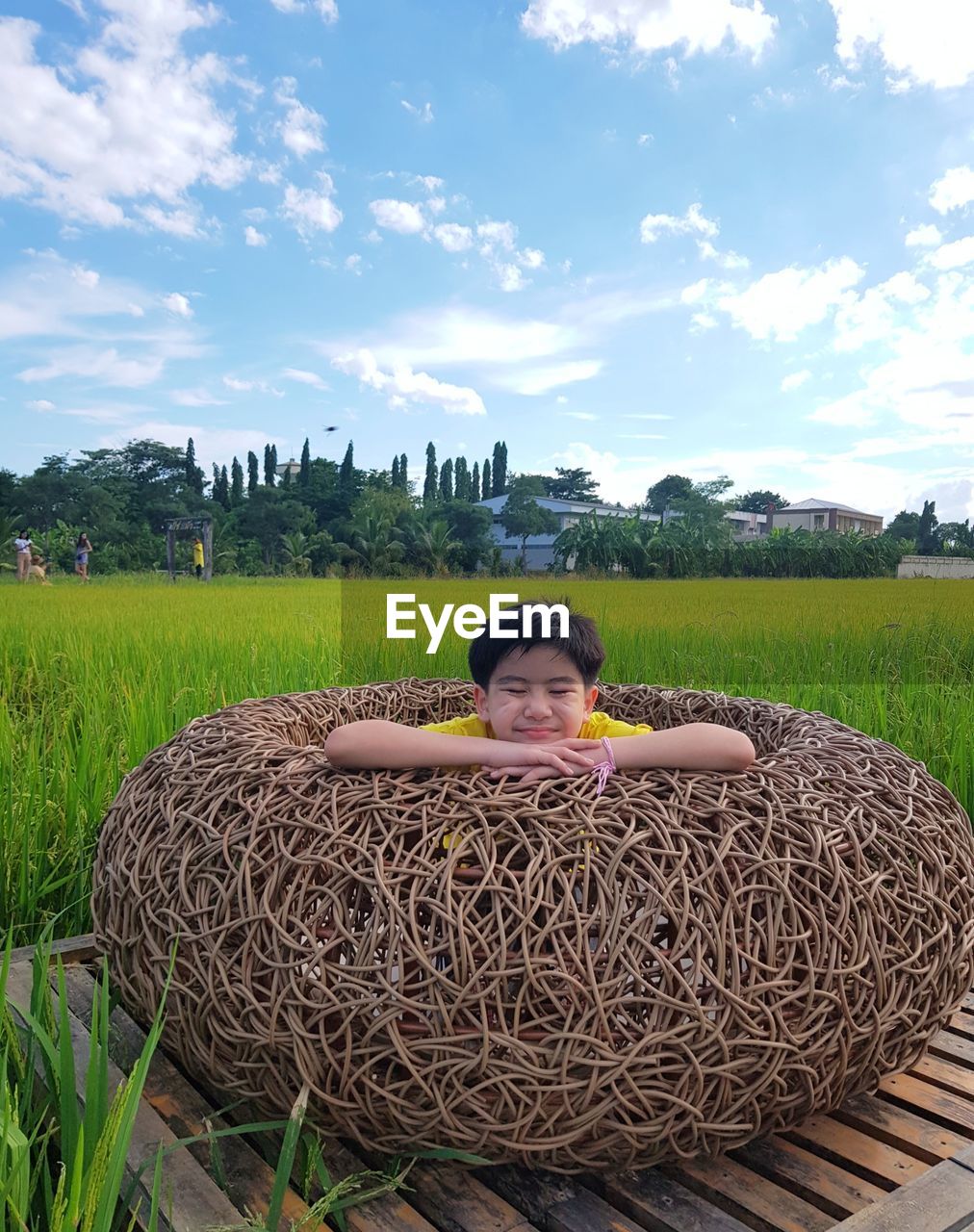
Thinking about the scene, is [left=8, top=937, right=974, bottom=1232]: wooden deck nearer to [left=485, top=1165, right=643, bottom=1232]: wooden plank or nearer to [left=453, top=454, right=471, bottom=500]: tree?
[left=485, top=1165, right=643, bottom=1232]: wooden plank

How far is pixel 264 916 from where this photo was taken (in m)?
1.52

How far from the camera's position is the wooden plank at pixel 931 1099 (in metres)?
1.73

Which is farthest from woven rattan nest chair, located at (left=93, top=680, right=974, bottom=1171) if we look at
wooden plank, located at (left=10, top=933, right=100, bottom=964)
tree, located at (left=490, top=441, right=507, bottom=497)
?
tree, located at (left=490, top=441, right=507, bottom=497)

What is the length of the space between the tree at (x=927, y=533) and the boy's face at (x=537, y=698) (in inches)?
1126

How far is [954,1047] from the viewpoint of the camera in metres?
2.01

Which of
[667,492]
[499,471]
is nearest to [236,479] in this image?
[499,471]

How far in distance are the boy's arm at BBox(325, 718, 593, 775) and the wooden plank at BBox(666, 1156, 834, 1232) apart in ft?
2.34

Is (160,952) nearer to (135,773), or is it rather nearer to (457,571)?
(135,773)

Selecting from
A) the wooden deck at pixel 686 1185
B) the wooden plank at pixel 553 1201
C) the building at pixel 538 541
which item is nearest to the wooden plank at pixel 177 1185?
the wooden deck at pixel 686 1185

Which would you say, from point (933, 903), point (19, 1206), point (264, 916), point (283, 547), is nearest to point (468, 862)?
point (264, 916)

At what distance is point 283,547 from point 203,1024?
1428 inches

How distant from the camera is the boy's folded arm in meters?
1.68

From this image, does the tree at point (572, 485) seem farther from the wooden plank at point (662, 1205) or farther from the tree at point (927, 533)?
the wooden plank at point (662, 1205)

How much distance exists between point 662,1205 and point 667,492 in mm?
58253
